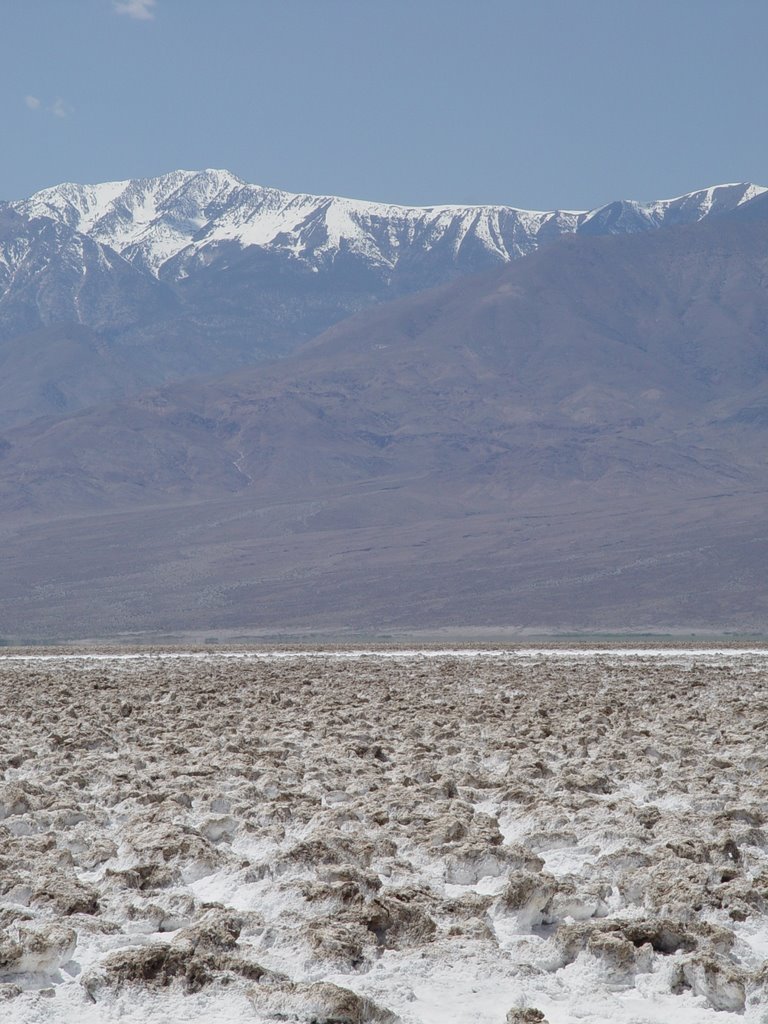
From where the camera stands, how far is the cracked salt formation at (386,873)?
4988mm

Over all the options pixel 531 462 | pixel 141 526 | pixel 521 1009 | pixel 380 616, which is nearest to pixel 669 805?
pixel 521 1009

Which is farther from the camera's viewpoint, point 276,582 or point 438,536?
point 438,536

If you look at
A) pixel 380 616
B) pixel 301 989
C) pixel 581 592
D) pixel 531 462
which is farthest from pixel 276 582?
pixel 301 989

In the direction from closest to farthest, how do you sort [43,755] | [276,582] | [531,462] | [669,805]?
1. [669,805]
2. [43,755]
3. [276,582]
4. [531,462]

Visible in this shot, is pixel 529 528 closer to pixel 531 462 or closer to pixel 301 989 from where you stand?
pixel 531 462

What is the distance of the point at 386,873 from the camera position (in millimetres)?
6535

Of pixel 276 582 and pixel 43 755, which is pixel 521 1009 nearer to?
pixel 43 755

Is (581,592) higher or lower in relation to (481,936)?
lower

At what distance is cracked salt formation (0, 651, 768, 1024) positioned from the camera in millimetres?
4988

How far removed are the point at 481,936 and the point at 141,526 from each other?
14124cm

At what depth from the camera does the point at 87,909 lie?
19.4ft

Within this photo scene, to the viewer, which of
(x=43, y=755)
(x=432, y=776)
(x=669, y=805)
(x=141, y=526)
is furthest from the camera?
(x=141, y=526)

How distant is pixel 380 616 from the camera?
9769 centimetres

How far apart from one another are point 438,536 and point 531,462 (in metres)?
44.7
